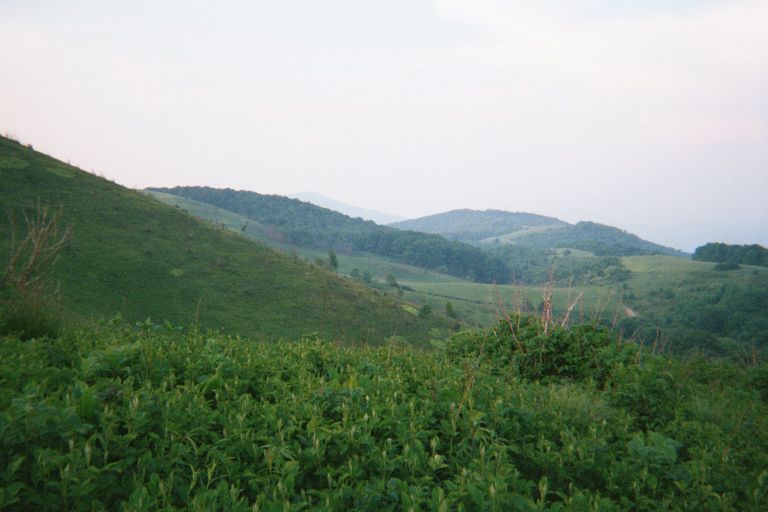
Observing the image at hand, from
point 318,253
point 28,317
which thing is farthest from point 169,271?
point 318,253

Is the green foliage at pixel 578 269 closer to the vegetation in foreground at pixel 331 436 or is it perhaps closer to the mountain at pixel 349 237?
the mountain at pixel 349 237

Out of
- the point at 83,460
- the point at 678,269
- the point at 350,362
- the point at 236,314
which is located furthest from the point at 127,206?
the point at 678,269

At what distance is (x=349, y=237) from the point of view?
16512 cm

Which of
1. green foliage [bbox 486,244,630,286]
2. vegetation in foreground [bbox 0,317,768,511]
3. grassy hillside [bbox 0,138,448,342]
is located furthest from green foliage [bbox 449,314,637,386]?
green foliage [bbox 486,244,630,286]

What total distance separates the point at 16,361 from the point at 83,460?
184cm

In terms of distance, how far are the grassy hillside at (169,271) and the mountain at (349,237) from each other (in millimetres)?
100651

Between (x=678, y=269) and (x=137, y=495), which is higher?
(x=678, y=269)

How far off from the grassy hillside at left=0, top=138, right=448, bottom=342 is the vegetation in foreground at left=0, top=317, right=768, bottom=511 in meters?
15.1

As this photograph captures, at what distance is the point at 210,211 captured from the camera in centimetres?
13750

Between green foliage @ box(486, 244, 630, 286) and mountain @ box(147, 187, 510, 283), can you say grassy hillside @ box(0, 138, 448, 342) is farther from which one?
mountain @ box(147, 187, 510, 283)

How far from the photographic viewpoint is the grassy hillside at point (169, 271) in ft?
78.4

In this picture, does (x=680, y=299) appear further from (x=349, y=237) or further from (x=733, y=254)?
(x=349, y=237)

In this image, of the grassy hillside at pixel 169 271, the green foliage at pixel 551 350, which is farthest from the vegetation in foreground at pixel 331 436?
the grassy hillside at pixel 169 271

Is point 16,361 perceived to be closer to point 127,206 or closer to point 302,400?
point 302,400
